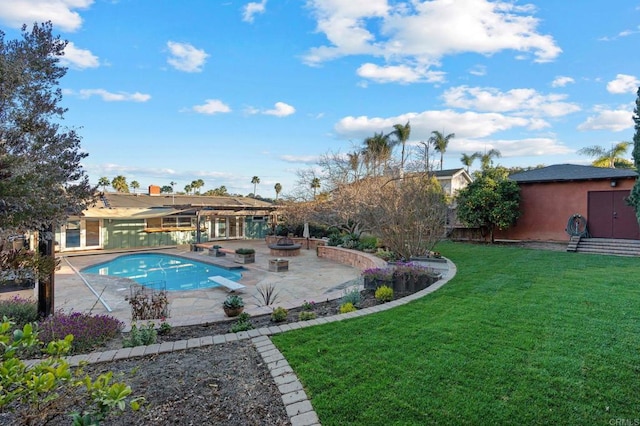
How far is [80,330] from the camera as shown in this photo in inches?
194

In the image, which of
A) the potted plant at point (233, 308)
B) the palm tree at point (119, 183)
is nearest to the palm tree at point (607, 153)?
the potted plant at point (233, 308)

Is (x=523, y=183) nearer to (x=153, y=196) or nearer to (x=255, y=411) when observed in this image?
(x=255, y=411)

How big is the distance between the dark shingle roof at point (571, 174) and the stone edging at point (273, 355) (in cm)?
1544

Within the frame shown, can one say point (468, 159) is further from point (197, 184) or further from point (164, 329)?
point (164, 329)

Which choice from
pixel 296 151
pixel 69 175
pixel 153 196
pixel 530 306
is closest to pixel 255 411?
pixel 69 175

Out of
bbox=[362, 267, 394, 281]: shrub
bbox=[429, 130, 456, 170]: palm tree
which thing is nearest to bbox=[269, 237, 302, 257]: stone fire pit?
bbox=[362, 267, 394, 281]: shrub

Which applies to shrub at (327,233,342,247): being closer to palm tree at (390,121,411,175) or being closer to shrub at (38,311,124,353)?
shrub at (38,311,124,353)

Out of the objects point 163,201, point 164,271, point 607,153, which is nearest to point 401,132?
point 607,153

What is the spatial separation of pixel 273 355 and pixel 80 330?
10.0 ft

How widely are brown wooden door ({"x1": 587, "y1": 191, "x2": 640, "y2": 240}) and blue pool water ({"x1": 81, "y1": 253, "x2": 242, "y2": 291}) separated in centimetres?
1706

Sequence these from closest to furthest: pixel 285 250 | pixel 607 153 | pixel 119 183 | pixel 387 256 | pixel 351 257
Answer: pixel 387 256, pixel 351 257, pixel 285 250, pixel 607 153, pixel 119 183

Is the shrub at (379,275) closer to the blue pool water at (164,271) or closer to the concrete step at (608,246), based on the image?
the blue pool water at (164,271)

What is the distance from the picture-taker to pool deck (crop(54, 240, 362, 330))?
26.3ft

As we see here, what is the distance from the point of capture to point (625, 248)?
546 inches
